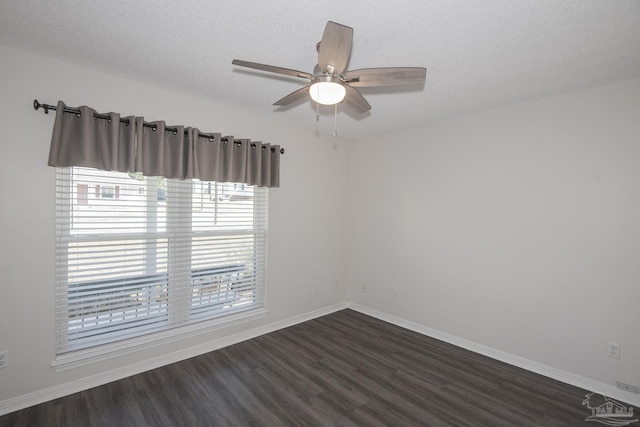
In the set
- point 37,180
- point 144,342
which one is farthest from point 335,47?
point 144,342

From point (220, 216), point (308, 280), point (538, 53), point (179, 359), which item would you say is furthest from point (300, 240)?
point (538, 53)

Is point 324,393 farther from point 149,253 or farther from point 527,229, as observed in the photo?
point 527,229

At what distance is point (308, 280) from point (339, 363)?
1338mm

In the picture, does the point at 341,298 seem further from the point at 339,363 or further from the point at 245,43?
the point at 245,43

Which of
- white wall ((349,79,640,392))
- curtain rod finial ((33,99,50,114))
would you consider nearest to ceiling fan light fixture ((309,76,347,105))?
curtain rod finial ((33,99,50,114))

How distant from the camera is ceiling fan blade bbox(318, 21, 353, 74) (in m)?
1.39

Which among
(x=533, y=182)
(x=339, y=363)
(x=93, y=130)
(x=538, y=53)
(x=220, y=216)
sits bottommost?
(x=339, y=363)

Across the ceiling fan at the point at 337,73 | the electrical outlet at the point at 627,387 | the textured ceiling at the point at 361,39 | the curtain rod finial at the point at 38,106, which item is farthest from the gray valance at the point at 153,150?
the electrical outlet at the point at 627,387

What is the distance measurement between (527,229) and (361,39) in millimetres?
2410

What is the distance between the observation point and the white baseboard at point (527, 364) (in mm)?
2387

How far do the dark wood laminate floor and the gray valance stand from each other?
1.84 m

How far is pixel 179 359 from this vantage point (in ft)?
9.49

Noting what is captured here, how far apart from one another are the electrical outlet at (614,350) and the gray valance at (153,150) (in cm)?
353

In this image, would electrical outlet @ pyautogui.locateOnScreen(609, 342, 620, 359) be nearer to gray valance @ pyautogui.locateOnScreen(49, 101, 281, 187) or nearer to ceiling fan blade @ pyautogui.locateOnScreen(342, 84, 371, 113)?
ceiling fan blade @ pyautogui.locateOnScreen(342, 84, 371, 113)
